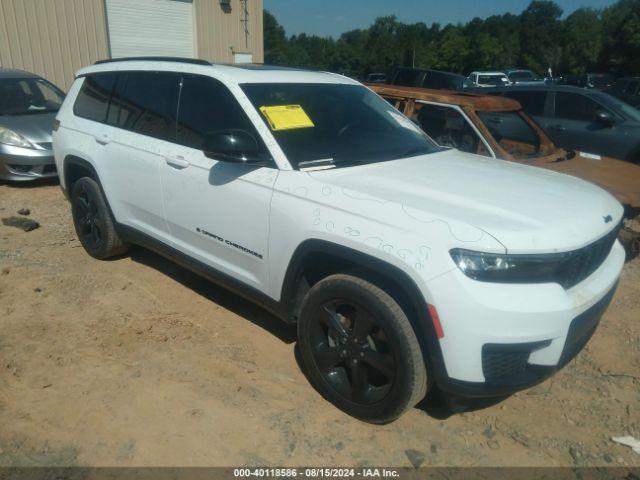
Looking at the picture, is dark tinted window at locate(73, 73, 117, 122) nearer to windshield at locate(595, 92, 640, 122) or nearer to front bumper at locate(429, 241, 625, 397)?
front bumper at locate(429, 241, 625, 397)

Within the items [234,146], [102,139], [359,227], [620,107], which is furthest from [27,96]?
[620,107]

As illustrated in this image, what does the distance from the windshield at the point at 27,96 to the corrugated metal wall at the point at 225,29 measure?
251 inches

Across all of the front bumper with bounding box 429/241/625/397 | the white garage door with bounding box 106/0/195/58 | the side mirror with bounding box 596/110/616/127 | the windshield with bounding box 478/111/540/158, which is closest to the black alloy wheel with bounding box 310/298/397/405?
the front bumper with bounding box 429/241/625/397

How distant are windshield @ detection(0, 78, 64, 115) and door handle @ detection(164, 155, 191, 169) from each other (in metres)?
5.66

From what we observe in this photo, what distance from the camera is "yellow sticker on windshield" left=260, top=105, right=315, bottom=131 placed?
10.4 feet

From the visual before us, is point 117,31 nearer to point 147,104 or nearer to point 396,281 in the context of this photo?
point 147,104

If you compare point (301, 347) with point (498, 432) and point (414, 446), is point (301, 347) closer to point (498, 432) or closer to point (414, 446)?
point (414, 446)

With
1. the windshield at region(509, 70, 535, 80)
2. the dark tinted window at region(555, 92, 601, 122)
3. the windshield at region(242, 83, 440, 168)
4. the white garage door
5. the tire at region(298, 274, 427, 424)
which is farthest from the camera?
the windshield at region(509, 70, 535, 80)

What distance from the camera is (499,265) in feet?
7.49

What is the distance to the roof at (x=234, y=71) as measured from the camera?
11.3ft

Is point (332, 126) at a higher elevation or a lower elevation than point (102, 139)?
higher

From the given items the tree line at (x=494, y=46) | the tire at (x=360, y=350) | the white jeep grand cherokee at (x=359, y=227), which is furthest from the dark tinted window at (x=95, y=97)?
the tree line at (x=494, y=46)

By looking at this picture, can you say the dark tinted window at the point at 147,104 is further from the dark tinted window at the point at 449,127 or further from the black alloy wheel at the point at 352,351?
the dark tinted window at the point at 449,127

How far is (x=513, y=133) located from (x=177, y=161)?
13.8ft
